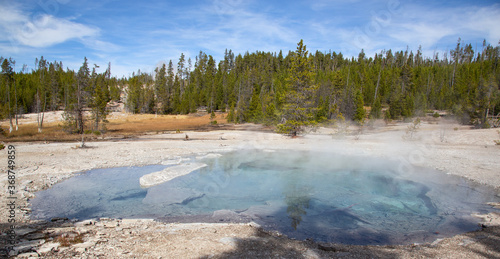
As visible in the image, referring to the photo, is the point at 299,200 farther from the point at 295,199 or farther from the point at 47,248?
the point at 47,248

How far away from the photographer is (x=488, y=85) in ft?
124

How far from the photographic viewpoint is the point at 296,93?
28.1 metres

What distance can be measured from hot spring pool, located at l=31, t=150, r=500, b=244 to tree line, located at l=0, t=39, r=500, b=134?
14230mm

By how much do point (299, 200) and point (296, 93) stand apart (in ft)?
60.3

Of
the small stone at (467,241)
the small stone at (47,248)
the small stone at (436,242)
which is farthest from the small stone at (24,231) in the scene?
the small stone at (467,241)

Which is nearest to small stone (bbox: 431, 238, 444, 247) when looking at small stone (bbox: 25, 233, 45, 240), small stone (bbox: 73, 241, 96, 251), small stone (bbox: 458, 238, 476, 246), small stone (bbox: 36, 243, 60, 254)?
small stone (bbox: 458, 238, 476, 246)

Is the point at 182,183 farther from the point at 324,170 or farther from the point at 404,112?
the point at 404,112

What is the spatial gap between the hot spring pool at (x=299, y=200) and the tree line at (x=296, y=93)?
46.7 ft

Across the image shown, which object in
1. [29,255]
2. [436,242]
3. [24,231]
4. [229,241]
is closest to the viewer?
[29,255]

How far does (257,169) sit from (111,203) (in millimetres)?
8739

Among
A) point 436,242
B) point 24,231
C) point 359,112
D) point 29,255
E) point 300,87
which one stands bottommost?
point 436,242

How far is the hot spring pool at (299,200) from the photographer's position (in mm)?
8648

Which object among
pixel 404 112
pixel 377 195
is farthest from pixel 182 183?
pixel 404 112

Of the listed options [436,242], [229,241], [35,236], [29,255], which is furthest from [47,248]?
[436,242]
